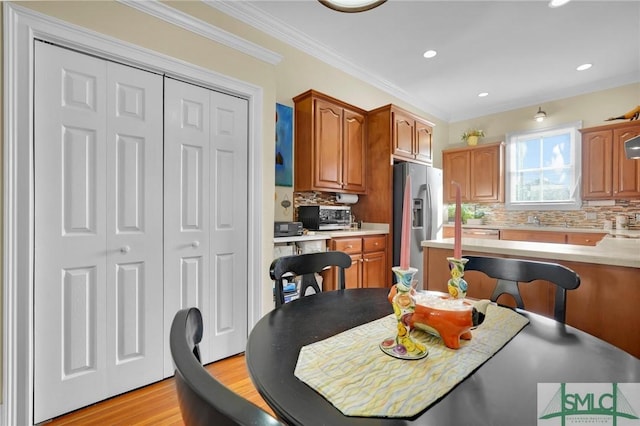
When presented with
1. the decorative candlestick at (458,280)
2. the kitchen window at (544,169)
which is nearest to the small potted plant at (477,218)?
the kitchen window at (544,169)

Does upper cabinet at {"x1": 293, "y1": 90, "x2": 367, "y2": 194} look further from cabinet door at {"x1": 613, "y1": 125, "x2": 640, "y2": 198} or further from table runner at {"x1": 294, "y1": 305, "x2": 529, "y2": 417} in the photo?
cabinet door at {"x1": 613, "y1": 125, "x2": 640, "y2": 198}

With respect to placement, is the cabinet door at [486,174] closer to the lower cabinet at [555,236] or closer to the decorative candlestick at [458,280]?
the lower cabinet at [555,236]

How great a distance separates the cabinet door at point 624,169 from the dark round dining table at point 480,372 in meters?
4.12

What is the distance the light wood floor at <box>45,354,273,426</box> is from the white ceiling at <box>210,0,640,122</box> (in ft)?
9.36

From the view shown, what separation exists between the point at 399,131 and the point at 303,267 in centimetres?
272

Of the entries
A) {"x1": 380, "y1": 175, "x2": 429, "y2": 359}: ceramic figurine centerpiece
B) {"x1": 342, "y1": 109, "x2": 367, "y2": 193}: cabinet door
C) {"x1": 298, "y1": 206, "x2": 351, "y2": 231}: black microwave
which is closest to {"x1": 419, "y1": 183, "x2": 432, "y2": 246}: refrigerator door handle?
{"x1": 342, "y1": 109, "x2": 367, "y2": 193}: cabinet door

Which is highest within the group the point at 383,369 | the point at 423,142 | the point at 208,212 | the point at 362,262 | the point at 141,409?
the point at 423,142

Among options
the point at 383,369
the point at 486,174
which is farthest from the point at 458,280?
the point at 486,174

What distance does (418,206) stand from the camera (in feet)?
12.4

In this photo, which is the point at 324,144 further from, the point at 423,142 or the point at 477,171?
the point at 477,171

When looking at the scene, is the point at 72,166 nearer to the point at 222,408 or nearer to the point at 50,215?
the point at 50,215

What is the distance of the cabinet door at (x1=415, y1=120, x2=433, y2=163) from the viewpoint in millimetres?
3983

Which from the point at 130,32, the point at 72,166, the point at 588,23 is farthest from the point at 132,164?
the point at 588,23

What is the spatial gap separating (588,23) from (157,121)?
3.94 meters
